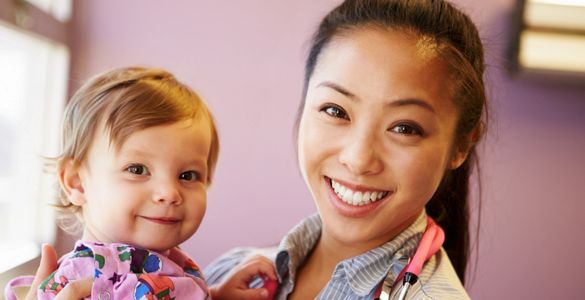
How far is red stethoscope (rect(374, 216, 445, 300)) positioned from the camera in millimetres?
1305

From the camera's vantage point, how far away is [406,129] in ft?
4.58

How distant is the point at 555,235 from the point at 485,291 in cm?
39

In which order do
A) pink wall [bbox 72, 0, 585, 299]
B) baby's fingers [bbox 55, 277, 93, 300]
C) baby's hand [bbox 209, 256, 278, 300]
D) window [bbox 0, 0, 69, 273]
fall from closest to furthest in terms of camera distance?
1. baby's fingers [bbox 55, 277, 93, 300]
2. baby's hand [bbox 209, 256, 278, 300]
3. window [bbox 0, 0, 69, 273]
4. pink wall [bbox 72, 0, 585, 299]

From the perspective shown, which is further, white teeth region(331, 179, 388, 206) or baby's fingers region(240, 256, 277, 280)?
baby's fingers region(240, 256, 277, 280)

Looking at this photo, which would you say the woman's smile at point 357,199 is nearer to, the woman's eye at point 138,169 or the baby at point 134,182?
the baby at point 134,182

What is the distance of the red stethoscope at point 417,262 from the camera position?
130cm

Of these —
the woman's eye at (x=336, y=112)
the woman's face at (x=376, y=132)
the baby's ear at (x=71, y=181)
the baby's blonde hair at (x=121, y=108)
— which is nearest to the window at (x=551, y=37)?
the woman's face at (x=376, y=132)

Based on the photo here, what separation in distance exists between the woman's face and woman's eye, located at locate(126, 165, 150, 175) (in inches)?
13.2

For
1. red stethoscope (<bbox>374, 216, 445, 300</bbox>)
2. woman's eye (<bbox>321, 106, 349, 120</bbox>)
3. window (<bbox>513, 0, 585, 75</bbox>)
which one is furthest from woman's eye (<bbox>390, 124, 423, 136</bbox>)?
window (<bbox>513, 0, 585, 75</bbox>)

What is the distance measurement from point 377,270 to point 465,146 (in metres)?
0.34

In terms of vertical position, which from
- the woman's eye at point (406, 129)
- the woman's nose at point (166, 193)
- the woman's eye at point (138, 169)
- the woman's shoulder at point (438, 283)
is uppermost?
the woman's eye at point (406, 129)

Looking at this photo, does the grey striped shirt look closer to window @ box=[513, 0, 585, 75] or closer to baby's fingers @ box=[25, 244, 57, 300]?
baby's fingers @ box=[25, 244, 57, 300]

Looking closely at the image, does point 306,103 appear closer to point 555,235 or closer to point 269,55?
point 269,55

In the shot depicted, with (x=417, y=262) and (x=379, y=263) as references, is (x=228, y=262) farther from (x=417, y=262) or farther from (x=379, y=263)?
(x=417, y=262)
